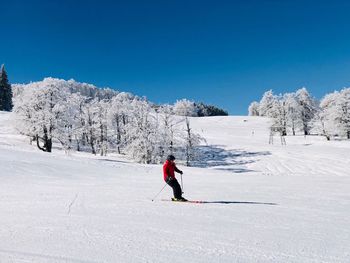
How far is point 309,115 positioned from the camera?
9412cm

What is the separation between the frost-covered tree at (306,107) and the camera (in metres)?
91.5

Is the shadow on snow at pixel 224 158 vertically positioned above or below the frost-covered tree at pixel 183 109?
below

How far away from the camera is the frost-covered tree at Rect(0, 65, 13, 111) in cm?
10486

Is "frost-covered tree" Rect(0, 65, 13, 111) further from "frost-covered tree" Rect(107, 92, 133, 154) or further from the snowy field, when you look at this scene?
the snowy field

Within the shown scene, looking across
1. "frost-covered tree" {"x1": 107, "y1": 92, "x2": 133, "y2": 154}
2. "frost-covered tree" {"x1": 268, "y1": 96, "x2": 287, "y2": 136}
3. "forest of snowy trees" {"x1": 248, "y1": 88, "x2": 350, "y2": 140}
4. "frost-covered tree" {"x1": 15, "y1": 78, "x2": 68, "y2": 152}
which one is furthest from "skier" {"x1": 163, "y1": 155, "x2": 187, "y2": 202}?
"frost-covered tree" {"x1": 268, "y1": 96, "x2": 287, "y2": 136}

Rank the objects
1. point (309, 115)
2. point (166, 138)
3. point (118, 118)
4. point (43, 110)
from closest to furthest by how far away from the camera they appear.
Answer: point (43, 110), point (166, 138), point (118, 118), point (309, 115)

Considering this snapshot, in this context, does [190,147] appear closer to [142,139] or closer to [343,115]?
[142,139]

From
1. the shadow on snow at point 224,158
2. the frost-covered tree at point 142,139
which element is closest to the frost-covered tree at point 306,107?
the shadow on snow at point 224,158

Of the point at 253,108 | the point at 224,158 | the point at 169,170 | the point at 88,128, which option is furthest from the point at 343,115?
the point at 253,108

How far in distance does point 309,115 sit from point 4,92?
84711 millimetres

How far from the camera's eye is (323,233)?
9.99 m

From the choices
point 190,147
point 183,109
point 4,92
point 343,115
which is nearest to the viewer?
point 190,147

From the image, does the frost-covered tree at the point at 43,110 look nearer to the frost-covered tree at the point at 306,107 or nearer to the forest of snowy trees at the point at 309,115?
the forest of snowy trees at the point at 309,115

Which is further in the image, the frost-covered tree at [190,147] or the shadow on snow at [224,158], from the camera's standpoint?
the frost-covered tree at [190,147]
